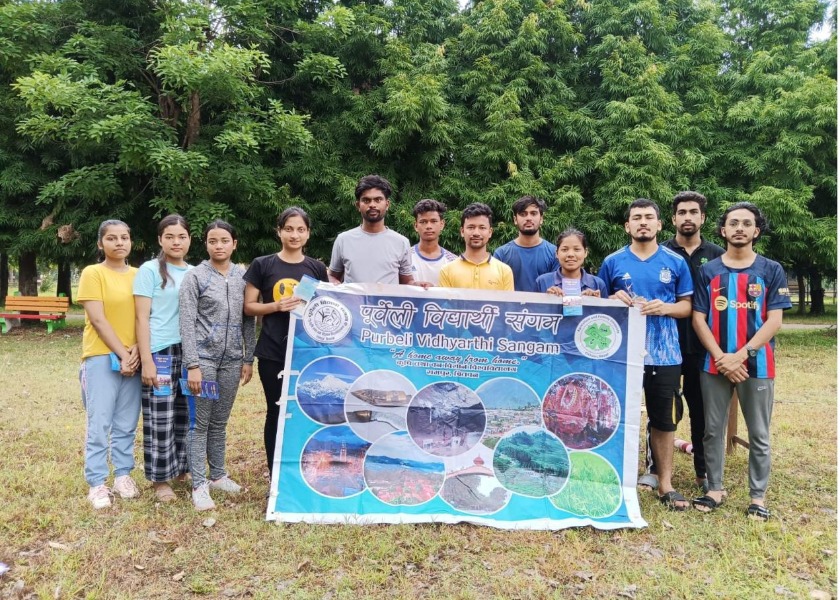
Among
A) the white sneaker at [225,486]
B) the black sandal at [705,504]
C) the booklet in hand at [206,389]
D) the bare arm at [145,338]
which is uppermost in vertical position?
the bare arm at [145,338]

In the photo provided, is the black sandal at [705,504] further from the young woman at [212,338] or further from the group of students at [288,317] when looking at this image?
the young woman at [212,338]

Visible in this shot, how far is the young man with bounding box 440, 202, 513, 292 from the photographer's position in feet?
12.8

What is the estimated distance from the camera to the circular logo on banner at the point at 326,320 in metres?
3.67

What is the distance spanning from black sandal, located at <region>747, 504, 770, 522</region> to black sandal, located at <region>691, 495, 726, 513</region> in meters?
0.19

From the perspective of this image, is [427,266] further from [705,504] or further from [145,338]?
[705,504]

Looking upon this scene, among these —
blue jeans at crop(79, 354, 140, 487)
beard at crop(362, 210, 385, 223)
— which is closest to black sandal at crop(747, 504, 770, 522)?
beard at crop(362, 210, 385, 223)

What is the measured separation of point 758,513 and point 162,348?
164 inches

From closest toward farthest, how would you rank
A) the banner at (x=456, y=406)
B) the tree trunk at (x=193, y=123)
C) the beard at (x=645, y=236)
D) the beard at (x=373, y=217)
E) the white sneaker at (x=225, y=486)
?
1. the banner at (x=456, y=406)
2. the beard at (x=645, y=236)
3. the beard at (x=373, y=217)
4. the white sneaker at (x=225, y=486)
5. the tree trunk at (x=193, y=123)

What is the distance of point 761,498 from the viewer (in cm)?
371

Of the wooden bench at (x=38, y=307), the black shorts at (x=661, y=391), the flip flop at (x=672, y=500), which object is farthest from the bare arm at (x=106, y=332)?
the wooden bench at (x=38, y=307)

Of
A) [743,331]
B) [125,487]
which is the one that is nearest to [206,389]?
[125,487]

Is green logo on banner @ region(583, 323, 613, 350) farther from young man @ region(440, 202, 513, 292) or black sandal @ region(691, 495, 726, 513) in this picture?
black sandal @ region(691, 495, 726, 513)

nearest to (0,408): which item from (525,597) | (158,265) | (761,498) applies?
(158,265)

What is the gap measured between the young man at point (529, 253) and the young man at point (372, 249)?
0.89 meters
